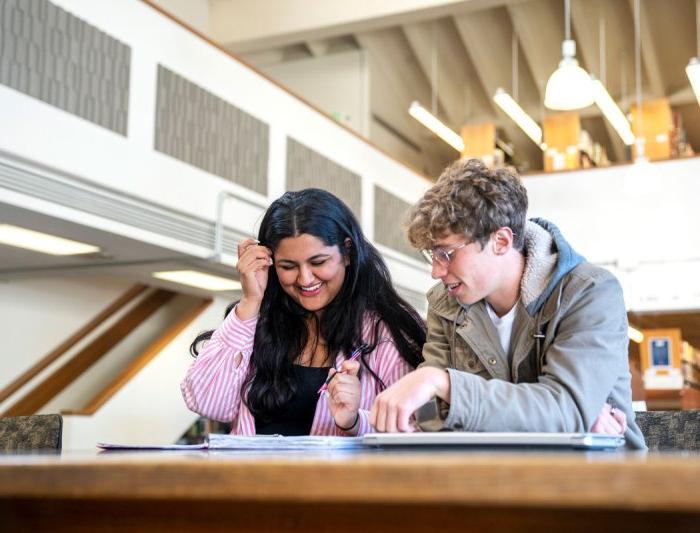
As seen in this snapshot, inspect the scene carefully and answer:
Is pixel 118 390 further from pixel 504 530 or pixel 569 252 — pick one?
pixel 504 530

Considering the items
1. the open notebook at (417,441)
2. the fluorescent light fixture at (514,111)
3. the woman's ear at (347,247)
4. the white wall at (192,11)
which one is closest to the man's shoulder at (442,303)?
the woman's ear at (347,247)

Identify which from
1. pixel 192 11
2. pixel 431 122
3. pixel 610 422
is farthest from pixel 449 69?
pixel 610 422

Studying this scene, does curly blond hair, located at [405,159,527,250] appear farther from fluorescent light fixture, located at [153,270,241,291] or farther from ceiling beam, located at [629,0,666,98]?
ceiling beam, located at [629,0,666,98]

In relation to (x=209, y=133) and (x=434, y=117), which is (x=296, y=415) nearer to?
(x=209, y=133)

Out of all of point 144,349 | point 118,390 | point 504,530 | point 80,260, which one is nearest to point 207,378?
point 504,530

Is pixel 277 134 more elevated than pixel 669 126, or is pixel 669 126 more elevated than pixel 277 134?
pixel 669 126

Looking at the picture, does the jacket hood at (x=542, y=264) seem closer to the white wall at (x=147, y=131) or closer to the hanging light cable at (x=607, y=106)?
the white wall at (x=147, y=131)

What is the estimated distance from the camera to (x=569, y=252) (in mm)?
2051

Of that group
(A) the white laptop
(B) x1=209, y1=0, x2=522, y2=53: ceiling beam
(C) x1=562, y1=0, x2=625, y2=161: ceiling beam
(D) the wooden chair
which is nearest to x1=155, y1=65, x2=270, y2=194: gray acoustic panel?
(B) x1=209, y1=0, x2=522, y2=53: ceiling beam

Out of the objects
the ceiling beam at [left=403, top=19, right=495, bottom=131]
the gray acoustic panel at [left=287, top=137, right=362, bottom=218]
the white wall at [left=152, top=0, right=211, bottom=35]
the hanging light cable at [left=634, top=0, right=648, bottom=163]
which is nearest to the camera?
the gray acoustic panel at [left=287, top=137, right=362, bottom=218]

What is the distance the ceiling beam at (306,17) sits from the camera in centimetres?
977

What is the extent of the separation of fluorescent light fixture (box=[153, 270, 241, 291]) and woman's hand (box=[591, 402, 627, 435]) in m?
5.57

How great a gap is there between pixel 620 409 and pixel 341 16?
8.66m

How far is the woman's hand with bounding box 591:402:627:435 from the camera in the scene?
1784mm
